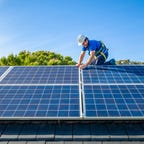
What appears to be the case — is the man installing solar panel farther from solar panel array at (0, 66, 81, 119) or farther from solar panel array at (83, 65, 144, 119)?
solar panel array at (0, 66, 81, 119)

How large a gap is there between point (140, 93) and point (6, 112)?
4.13 metres

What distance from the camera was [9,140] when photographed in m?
7.11

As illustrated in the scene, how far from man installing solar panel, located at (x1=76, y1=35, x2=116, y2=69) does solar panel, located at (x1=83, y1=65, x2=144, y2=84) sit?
2.61 feet

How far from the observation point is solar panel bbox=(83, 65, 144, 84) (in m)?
9.95

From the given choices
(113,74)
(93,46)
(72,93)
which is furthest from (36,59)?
(72,93)

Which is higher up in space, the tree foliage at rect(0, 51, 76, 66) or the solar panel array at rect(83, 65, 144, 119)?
the solar panel array at rect(83, 65, 144, 119)

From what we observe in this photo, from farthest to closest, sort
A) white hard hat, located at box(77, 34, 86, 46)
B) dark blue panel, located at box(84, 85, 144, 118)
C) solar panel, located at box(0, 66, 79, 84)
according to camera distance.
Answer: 1. white hard hat, located at box(77, 34, 86, 46)
2. solar panel, located at box(0, 66, 79, 84)
3. dark blue panel, located at box(84, 85, 144, 118)

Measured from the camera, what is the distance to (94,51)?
12094mm

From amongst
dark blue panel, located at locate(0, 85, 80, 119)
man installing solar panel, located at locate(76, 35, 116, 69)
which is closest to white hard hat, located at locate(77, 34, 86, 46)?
man installing solar panel, located at locate(76, 35, 116, 69)

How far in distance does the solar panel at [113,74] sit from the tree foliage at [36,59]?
42.4 m

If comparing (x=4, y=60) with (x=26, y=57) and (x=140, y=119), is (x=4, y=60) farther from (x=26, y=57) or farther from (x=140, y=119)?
(x=140, y=119)

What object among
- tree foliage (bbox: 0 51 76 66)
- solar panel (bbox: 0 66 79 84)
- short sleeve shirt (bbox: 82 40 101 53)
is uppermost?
short sleeve shirt (bbox: 82 40 101 53)

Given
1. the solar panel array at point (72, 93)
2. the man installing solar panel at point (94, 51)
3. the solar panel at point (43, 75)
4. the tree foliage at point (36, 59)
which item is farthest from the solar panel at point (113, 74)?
the tree foliage at point (36, 59)

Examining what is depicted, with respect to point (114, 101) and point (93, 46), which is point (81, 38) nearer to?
point (93, 46)
